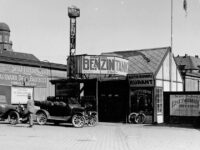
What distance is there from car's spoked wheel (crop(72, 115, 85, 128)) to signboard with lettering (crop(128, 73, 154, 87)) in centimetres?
530

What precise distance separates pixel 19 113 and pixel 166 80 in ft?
35.0

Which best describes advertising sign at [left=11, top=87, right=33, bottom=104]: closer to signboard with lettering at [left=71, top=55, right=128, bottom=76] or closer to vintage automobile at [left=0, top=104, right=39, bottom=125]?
signboard with lettering at [left=71, top=55, right=128, bottom=76]

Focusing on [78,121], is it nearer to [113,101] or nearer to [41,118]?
[41,118]

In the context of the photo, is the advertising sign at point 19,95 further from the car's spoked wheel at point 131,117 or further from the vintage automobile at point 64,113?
the car's spoked wheel at point 131,117

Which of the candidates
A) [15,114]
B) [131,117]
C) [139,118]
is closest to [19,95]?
[15,114]

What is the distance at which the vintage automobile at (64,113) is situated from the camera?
2089 centimetres

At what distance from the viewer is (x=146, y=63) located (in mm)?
28016

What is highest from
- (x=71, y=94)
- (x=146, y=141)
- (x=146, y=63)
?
(x=146, y=63)

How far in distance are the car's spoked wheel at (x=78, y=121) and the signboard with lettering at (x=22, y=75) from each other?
1462 cm

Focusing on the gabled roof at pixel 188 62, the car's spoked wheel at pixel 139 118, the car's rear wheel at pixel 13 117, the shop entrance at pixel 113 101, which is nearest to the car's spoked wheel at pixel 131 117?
the car's spoked wheel at pixel 139 118

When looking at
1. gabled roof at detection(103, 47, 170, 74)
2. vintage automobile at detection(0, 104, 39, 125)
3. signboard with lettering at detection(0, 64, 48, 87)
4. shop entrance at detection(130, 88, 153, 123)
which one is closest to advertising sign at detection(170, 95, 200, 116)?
shop entrance at detection(130, 88, 153, 123)

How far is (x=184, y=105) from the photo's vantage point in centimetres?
2312

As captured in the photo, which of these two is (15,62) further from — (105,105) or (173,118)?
(173,118)

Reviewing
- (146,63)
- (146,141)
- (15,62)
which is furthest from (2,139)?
(15,62)
